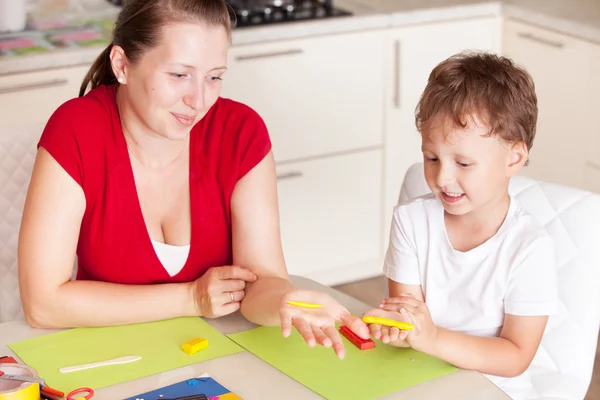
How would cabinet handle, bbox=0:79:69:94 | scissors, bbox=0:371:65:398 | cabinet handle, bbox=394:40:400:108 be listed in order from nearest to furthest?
1. scissors, bbox=0:371:65:398
2. cabinet handle, bbox=0:79:69:94
3. cabinet handle, bbox=394:40:400:108

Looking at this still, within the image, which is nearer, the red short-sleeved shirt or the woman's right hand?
the woman's right hand

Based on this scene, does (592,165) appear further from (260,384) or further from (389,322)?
(260,384)

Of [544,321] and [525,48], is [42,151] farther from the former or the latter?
[525,48]

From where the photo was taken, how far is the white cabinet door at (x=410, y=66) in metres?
3.47

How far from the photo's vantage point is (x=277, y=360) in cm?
154

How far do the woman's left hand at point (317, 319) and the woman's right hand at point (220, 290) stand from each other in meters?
0.16

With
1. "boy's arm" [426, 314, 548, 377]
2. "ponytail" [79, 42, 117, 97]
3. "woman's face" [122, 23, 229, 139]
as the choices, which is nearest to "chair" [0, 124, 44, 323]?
"ponytail" [79, 42, 117, 97]

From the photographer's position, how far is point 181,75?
174cm

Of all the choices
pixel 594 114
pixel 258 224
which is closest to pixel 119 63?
pixel 258 224

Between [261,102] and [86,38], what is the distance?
1.97ft

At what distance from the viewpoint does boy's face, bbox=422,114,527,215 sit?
1648mm

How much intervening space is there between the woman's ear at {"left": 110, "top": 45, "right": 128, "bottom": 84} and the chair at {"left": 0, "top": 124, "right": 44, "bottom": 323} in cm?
33

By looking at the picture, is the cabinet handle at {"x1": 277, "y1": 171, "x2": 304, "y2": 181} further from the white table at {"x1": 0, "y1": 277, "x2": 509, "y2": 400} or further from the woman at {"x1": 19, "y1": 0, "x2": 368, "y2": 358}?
the white table at {"x1": 0, "y1": 277, "x2": 509, "y2": 400}

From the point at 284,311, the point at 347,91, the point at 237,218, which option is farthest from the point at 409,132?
the point at 284,311
